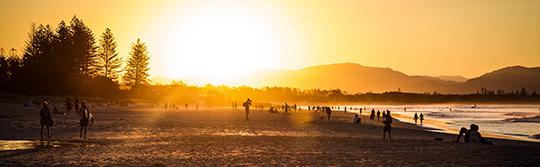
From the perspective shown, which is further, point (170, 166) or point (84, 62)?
point (84, 62)

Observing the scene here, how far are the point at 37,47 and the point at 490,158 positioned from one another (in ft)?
264

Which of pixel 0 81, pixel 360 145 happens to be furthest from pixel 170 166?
pixel 0 81

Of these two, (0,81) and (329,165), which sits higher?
(0,81)

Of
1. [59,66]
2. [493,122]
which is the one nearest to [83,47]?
[59,66]

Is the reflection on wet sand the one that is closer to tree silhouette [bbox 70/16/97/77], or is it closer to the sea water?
the sea water

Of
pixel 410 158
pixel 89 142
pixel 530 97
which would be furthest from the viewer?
pixel 530 97

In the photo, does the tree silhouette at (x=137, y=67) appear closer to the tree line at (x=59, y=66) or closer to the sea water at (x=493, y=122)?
the tree line at (x=59, y=66)

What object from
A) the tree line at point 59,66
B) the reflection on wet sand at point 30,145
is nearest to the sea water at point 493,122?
the reflection on wet sand at point 30,145

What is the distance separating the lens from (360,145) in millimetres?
19406

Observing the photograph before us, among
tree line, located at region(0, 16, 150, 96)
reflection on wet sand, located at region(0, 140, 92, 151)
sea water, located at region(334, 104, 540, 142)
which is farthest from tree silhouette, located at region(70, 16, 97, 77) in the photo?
reflection on wet sand, located at region(0, 140, 92, 151)

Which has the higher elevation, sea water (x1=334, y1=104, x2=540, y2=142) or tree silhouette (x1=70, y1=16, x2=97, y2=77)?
tree silhouette (x1=70, y1=16, x2=97, y2=77)

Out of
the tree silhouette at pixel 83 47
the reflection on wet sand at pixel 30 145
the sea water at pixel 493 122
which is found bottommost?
the sea water at pixel 493 122

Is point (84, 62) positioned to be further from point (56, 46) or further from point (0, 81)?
point (0, 81)

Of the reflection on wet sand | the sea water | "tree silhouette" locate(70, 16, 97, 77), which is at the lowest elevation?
the sea water
